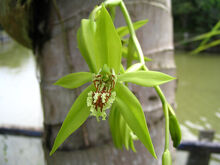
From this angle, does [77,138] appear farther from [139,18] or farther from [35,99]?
[35,99]

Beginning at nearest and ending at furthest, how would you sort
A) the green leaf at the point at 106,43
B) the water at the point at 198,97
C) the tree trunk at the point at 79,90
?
the green leaf at the point at 106,43 → the tree trunk at the point at 79,90 → the water at the point at 198,97

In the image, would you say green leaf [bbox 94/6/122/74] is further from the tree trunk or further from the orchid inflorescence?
the tree trunk

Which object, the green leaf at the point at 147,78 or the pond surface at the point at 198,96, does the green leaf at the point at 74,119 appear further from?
the pond surface at the point at 198,96

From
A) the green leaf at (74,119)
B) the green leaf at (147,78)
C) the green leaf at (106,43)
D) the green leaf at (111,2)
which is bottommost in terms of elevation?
the green leaf at (74,119)

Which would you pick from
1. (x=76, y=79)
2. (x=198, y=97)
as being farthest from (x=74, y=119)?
(x=198, y=97)

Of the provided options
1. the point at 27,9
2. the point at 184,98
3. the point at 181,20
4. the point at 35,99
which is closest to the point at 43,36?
the point at 27,9

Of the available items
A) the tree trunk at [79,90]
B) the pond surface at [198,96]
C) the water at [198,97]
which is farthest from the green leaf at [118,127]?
the pond surface at [198,96]
